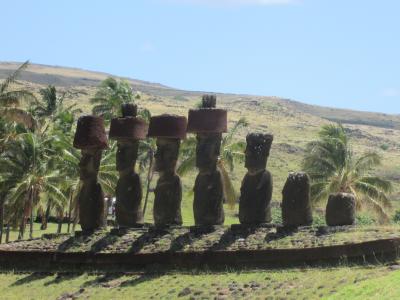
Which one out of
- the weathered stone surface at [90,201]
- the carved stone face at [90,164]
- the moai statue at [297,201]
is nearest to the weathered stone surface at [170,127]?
the carved stone face at [90,164]

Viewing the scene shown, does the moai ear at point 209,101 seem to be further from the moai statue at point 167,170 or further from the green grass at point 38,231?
the green grass at point 38,231

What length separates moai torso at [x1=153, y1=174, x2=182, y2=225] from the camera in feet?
74.8

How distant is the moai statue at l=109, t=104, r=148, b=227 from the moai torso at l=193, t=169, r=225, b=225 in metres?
2.38

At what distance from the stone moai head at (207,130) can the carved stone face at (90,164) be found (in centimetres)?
355

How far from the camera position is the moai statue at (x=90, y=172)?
78.7 ft

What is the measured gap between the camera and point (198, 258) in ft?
64.9

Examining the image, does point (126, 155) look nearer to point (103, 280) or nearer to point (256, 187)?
point (256, 187)

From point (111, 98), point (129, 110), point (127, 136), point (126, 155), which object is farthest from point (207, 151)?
point (111, 98)

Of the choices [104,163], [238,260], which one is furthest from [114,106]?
[238,260]

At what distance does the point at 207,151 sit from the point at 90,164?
160 inches

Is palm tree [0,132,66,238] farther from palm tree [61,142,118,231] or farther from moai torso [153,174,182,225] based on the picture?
moai torso [153,174,182,225]

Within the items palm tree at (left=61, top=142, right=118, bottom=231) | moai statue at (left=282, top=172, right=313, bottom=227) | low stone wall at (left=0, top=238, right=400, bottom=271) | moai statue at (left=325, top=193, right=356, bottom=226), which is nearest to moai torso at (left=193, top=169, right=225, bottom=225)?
low stone wall at (left=0, top=238, right=400, bottom=271)

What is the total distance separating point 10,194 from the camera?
34375 millimetres

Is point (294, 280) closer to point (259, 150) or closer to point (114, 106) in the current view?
point (259, 150)
